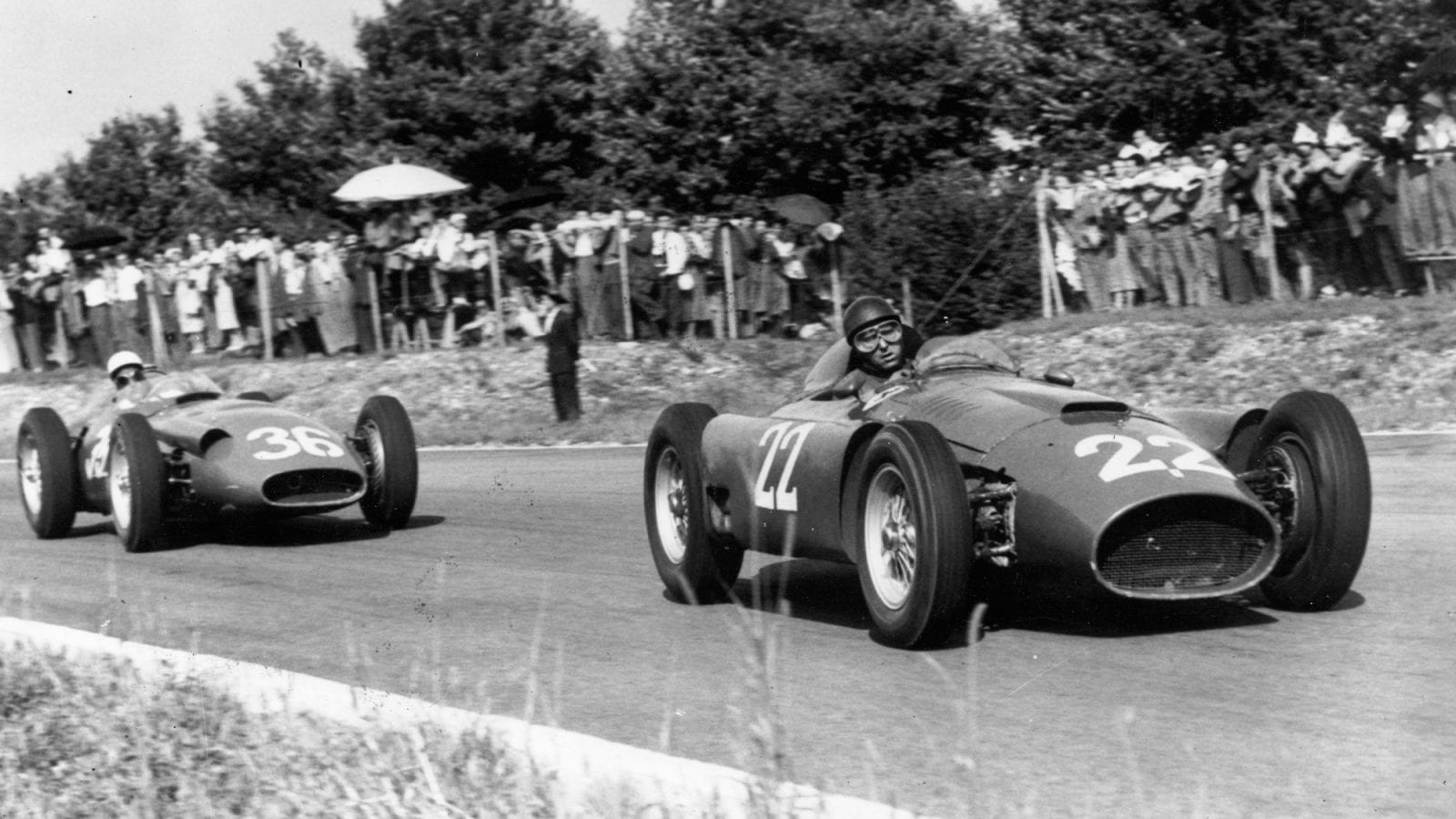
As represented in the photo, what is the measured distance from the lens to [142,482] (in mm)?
9477

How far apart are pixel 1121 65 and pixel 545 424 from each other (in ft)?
37.0

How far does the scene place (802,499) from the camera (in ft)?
20.6

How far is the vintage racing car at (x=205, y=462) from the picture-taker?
9.51 m

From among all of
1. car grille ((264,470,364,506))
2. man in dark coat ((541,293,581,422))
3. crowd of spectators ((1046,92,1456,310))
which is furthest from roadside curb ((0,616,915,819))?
crowd of spectators ((1046,92,1456,310))

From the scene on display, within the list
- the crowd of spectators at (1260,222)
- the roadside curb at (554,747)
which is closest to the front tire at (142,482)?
the roadside curb at (554,747)

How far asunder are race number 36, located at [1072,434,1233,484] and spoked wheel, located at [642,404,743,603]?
65.0 inches

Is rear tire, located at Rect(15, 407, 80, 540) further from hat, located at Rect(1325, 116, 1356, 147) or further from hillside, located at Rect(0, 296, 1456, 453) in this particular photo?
hat, located at Rect(1325, 116, 1356, 147)

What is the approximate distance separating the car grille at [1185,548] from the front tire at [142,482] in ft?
18.8

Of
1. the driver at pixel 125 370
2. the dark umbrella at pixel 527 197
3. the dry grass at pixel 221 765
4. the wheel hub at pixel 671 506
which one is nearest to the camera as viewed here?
the dry grass at pixel 221 765

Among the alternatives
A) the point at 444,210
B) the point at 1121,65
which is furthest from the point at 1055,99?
the point at 444,210

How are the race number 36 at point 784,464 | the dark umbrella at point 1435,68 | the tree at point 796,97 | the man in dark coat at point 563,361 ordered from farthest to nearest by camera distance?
the tree at point 796,97 → the man in dark coat at point 563,361 → the race number 36 at point 784,464 → the dark umbrella at point 1435,68

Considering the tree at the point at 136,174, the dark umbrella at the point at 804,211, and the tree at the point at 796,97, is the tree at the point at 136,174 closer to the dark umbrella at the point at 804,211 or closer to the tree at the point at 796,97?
the tree at the point at 796,97

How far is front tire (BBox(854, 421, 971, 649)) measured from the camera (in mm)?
5332

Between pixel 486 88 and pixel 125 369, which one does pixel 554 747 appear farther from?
pixel 486 88
